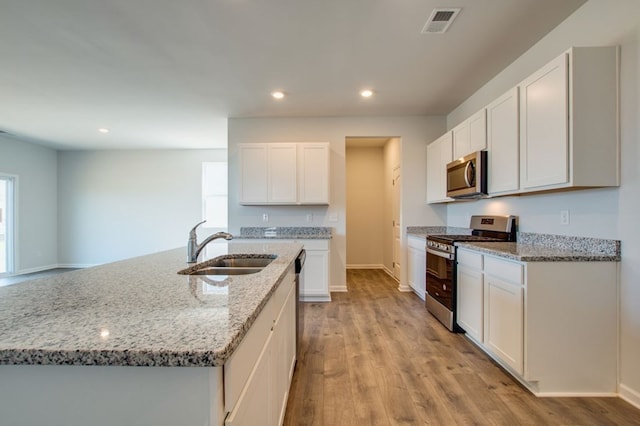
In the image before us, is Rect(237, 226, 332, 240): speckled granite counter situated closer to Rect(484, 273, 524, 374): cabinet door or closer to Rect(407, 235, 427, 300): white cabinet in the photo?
Rect(407, 235, 427, 300): white cabinet

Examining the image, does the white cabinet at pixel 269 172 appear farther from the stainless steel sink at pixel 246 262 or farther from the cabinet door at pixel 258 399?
the cabinet door at pixel 258 399

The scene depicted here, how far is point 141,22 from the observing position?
91.0 inches

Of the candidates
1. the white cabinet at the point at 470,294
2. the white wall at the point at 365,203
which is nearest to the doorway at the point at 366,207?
the white wall at the point at 365,203

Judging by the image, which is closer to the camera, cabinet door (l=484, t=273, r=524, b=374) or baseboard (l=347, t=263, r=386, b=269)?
cabinet door (l=484, t=273, r=524, b=374)

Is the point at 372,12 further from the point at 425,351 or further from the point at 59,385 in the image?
the point at 425,351

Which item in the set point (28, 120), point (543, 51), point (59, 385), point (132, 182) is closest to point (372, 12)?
point (543, 51)

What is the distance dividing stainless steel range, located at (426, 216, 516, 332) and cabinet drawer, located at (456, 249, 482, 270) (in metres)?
0.08

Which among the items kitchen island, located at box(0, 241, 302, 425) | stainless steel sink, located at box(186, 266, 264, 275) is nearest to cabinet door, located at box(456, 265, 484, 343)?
stainless steel sink, located at box(186, 266, 264, 275)

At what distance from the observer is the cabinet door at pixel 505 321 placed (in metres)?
1.97

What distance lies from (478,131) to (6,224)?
326 inches

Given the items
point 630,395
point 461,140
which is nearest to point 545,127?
point 461,140

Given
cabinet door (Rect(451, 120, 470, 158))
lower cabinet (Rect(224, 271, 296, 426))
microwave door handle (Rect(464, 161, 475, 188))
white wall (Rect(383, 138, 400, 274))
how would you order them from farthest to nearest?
white wall (Rect(383, 138, 400, 274)) → cabinet door (Rect(451, 120, 470, 158)) → microwave door handle (Rect(464, 161, 475, 188)) → lower cabinet (Rect(224, 271, 296, 426))

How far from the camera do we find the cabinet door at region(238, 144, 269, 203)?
4191 millimetres

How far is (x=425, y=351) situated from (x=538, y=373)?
0.83 m
